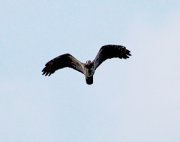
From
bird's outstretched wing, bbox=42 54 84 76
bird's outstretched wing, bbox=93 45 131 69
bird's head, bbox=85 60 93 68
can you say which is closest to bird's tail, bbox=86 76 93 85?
bird's head, bbox=85 60 93 68

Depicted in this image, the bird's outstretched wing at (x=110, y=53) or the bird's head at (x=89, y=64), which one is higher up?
the bird's outstretched wing at (x=110, y=53)

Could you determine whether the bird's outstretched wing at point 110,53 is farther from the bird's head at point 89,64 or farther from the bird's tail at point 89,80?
the bird's tail at point 89,80

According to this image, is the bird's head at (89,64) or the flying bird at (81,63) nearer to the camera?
the bird's head at (89,64)

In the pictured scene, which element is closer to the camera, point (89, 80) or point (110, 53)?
point (89, 80)

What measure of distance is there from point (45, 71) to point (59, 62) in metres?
1.13

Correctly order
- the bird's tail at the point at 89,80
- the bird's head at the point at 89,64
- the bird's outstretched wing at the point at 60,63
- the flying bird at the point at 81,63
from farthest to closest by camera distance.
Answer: the bird's outstretched wing at the point at 60,63 → the flying bird at the point at 81,63 → the bird's head at the point at 89,64 → the bird's tail at the point at 89,80

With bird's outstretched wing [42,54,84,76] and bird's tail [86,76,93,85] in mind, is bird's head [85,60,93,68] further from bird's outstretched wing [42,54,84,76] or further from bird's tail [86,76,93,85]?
bird's outstretched wing [42,54,84,76]

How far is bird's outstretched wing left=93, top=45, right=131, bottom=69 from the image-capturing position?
34062 mm

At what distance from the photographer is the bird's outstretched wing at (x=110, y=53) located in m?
34.1

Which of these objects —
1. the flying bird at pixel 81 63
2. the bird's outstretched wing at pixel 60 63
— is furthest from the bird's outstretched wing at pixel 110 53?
the bird's outstretched wing at pixel 60 63

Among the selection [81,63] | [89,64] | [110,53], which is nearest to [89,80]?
[89,64]

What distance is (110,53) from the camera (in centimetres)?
3484

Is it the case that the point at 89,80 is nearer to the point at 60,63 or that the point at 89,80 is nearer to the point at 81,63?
the point at 81,63

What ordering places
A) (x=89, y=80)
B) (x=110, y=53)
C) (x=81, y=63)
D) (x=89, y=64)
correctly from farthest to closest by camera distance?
(x=110, y=53)
(x=81, y=63)
(x=89, y=64)
(x=89, y=80)
